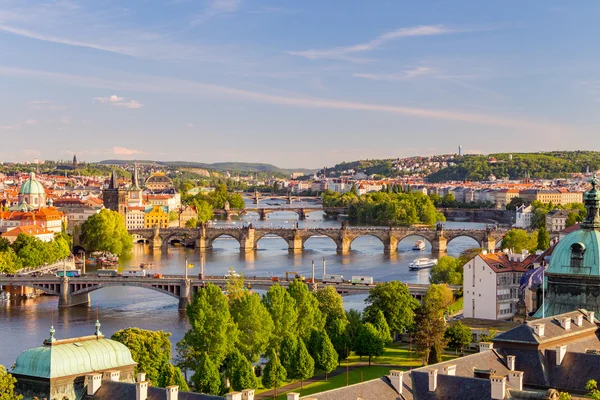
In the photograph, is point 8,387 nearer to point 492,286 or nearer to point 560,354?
point 560,354

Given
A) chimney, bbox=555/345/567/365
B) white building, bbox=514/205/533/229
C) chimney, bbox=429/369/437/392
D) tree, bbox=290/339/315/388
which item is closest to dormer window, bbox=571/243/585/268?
chimney, bbox=555/345/567/365

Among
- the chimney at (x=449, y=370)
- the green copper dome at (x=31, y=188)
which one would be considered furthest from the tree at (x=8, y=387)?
the green copper dome at (x=31, y=188)

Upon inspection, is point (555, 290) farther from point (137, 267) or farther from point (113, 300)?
point (137, 267)

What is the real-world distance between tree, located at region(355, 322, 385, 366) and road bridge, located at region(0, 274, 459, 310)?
704 inches

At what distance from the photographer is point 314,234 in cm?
9925

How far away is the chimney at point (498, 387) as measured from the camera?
19.2m

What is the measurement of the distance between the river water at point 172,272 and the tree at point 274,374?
11.5 m

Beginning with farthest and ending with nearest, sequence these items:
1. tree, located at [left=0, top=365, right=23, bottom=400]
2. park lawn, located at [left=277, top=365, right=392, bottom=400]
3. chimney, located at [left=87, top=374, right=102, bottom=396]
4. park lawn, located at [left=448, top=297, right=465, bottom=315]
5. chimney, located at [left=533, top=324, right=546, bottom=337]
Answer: park lawn, located at [left=448, top=297, right=465, bottom=315]
park lawn, located at [left=277, top=365, right=392, bottom=400]
chimney, located at [left=533, top=324, right=546, bottom=337]
tree, located at [left=0, top=365, right=23, bottom=400]
chimney, located at [left=87, top=374, right=102, bottom=396]

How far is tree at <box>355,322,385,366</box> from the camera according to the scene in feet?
125

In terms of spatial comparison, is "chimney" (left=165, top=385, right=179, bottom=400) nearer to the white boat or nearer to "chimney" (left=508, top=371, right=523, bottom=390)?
"chimney" (left=508, top=371, right=523, bottom=390)

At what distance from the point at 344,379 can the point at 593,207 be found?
11.6 metres

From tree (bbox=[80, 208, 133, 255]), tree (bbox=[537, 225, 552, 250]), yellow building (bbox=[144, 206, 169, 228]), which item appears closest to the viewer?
tree (bbox=[537, 225, 552, 250])

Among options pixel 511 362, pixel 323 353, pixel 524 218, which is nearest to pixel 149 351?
pixel 323 353

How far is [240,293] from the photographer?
42312mm
